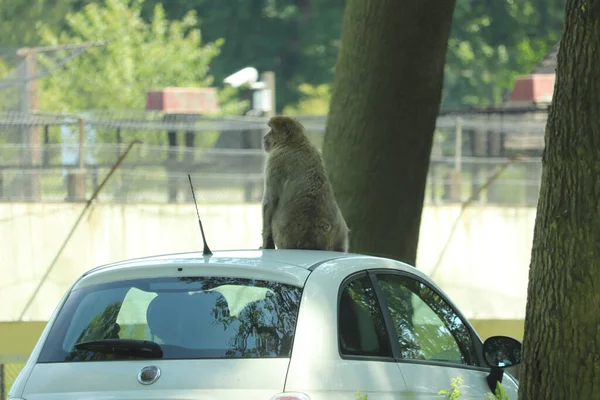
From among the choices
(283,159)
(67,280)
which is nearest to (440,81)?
(283,159)

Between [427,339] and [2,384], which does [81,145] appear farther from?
[427,339]

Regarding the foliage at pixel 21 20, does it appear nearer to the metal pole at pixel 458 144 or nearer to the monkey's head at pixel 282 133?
the metal pole at pixel 458 144

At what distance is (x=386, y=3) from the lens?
31.5 ft

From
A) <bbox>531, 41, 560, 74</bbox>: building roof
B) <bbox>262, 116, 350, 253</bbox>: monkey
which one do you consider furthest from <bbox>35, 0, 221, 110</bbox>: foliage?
<bbox>262, 116, 350, 253</bbox>: monkey

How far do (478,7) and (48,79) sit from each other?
21000 mm

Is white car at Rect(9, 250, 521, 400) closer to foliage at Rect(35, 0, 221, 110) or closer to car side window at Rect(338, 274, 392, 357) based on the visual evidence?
car side window at Rect(338, 274, 392, 357)

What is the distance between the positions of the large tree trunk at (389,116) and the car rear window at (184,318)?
189 inches

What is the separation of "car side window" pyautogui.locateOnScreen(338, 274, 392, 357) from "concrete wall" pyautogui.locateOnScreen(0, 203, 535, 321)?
10917mm

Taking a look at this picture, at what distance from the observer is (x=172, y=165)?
2055 centimetres

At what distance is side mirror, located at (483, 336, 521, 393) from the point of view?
18.5 ft

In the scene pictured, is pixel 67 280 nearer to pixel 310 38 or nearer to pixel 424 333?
pixel 424 333

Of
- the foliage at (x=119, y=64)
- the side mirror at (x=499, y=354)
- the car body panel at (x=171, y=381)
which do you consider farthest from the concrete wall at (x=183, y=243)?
the foliage at (x=119, y=64)

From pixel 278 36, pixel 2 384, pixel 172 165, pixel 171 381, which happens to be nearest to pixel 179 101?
pixel 172 165

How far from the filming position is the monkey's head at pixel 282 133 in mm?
8453
